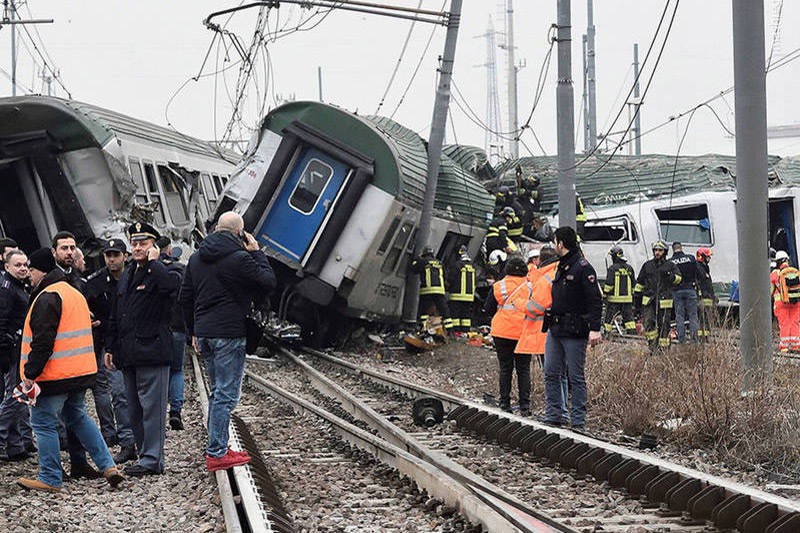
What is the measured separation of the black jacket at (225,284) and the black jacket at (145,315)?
60 centimetres

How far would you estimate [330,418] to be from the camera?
977 centimetres

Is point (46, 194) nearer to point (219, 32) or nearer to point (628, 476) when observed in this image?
point (219, 32)

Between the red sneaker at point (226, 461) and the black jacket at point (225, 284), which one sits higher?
the black jacket at point (225, 284)

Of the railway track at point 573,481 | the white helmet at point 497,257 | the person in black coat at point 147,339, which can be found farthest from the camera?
the white helmet at point 497,257

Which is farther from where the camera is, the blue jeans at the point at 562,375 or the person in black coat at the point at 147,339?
the blue jeans at the point at 562,375

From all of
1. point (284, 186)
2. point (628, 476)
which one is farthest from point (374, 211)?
point (628, 476)

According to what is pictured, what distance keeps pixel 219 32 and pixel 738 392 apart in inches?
561

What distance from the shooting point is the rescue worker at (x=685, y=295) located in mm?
15984

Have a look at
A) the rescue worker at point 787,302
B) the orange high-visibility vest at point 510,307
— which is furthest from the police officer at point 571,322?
the rescue worker at point 787,302

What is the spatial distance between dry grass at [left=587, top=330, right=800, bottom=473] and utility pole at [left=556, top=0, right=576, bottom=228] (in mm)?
3668

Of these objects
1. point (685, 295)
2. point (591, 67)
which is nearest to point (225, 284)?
point (685, 295)

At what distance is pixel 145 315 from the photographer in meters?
7.66

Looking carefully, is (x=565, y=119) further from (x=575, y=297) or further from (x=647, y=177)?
(x=647, y=177)

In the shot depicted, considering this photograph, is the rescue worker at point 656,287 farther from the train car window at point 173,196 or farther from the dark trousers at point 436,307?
the train car window at point 173,196
